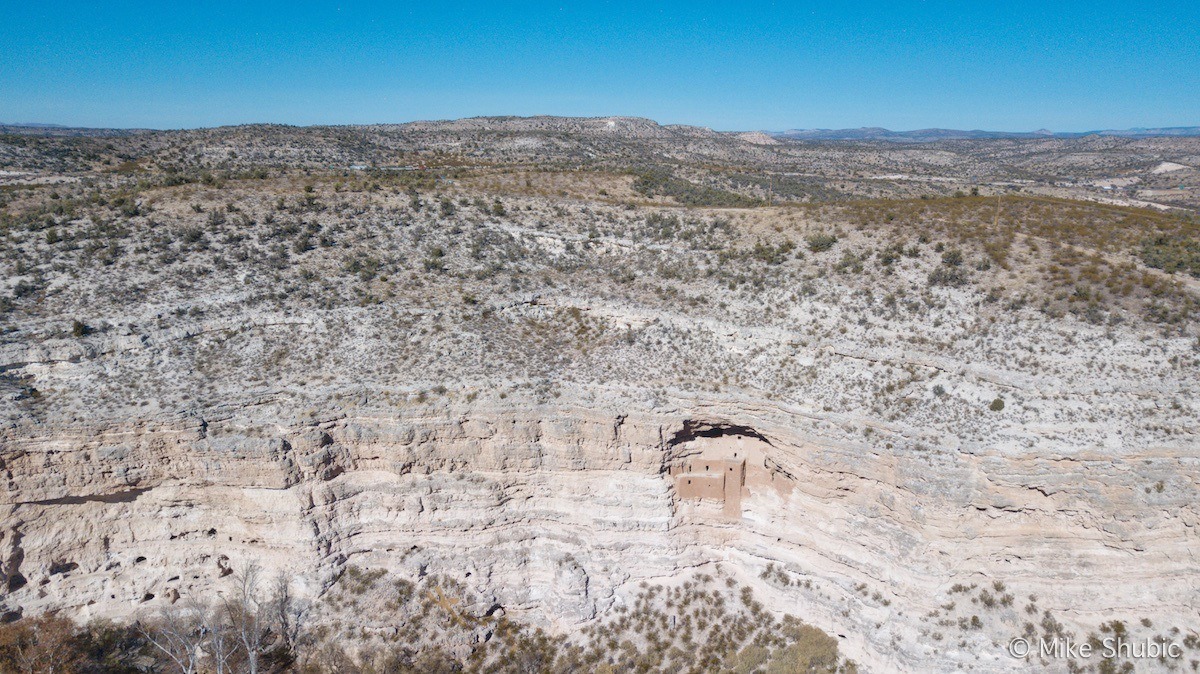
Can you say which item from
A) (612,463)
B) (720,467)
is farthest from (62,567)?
(720,467)

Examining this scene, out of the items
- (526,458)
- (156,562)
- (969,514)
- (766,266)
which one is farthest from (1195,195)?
(156,562)

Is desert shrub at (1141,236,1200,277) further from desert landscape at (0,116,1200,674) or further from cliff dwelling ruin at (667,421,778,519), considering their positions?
cliff dwelling ruin at (667,421,778,519)

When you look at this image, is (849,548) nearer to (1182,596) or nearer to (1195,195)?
(1182,596)

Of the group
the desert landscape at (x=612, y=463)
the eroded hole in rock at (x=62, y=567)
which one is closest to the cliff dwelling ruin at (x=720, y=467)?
the desert landscape at (x=612, y=463)

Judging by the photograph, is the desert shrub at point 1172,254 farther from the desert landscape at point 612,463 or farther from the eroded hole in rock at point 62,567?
the eroded hole in rock at point 62,567

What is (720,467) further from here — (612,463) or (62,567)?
(62,567)

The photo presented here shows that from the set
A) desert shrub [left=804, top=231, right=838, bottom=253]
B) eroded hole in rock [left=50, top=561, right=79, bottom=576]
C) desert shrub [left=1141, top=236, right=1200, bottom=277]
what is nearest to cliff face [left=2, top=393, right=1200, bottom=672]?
eroded hole in rock [left=50, top=561, right=79, bottom=576]
